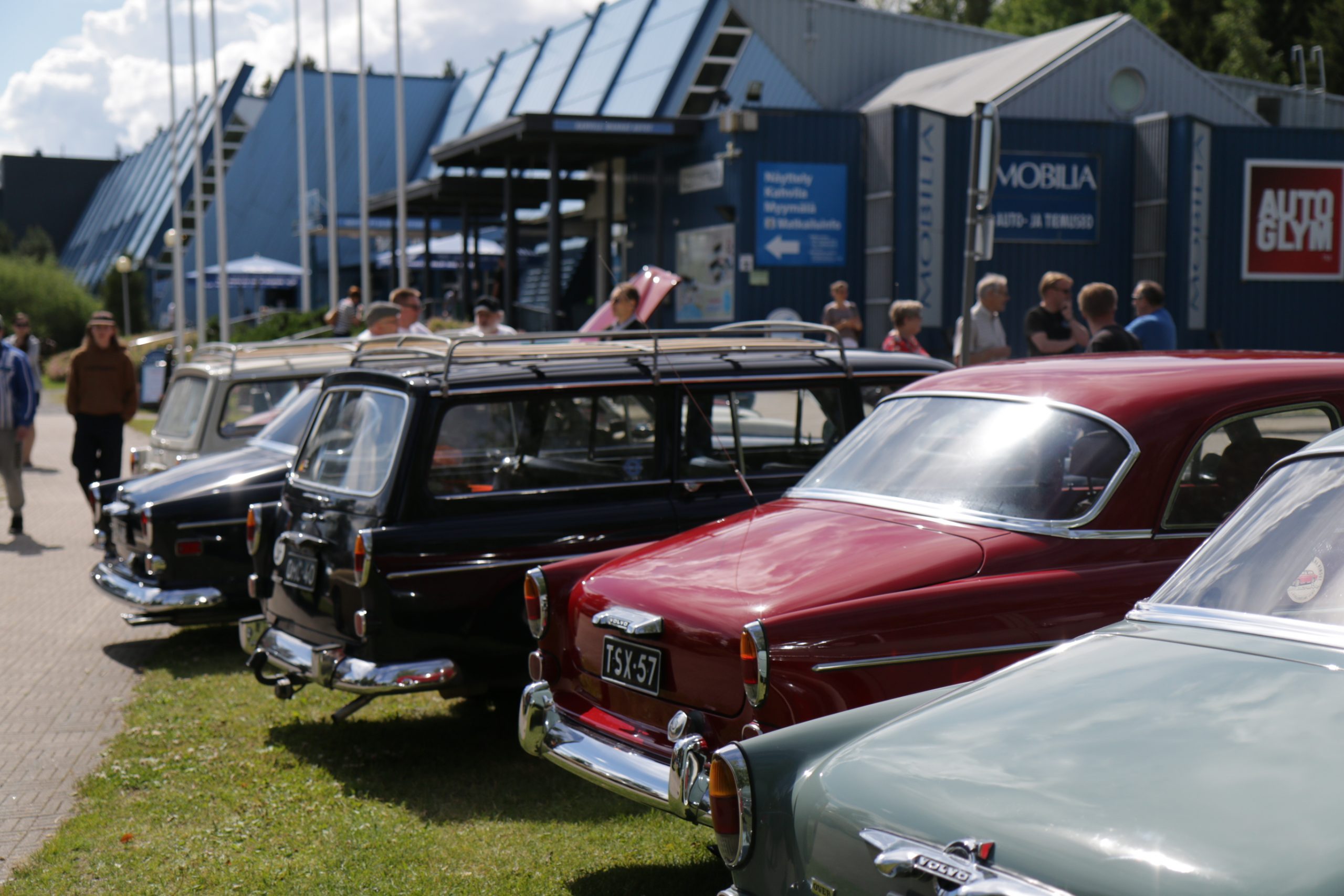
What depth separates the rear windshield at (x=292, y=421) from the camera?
29.0 feet

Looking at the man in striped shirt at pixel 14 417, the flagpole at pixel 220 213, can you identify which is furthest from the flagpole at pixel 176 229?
the man in striped shirt at pixel 14 417

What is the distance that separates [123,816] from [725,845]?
10.9ft

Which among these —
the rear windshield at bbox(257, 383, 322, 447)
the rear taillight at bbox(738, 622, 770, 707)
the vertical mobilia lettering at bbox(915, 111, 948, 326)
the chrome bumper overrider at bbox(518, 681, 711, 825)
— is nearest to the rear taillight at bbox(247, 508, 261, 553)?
the rear windshield at bbox(257, 383, 322, 447)

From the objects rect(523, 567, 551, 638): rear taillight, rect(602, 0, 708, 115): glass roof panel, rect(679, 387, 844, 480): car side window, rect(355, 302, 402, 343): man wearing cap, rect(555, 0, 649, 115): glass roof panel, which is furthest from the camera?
rect(555, 0, 649, 115): glass roof panel

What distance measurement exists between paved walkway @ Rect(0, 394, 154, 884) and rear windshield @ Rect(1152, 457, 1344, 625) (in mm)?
4054

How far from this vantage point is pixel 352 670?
18.5ft

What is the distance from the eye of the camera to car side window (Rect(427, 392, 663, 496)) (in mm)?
6004

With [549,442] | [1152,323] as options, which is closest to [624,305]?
[549,442]

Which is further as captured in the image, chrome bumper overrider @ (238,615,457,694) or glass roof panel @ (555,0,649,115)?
glass roof panel @ (555,0,649,115)

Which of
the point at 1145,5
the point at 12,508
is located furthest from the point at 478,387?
the point at 1145,5

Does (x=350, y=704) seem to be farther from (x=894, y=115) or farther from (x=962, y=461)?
(x=894, y=115)

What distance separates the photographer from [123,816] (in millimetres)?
5297

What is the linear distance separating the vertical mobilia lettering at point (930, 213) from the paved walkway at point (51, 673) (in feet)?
43.1

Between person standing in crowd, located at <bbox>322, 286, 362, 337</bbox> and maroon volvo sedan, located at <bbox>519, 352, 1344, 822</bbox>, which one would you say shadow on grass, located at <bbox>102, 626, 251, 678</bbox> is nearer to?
maroon volvo sedan, located at <bbox>519, 352, 1344, 822</bbox>
